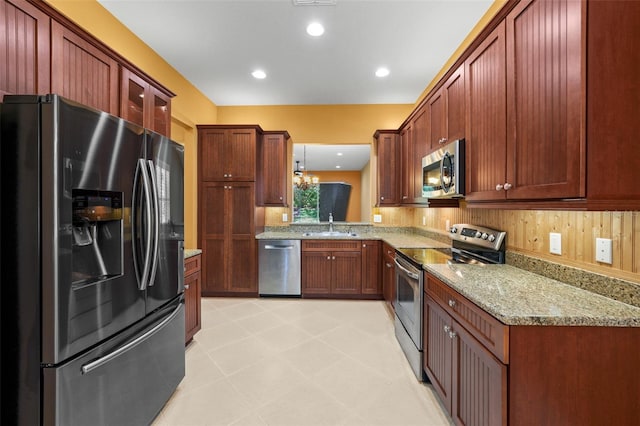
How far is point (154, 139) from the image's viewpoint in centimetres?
168

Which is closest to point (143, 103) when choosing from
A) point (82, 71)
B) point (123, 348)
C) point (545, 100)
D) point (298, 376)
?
point (82, 71)

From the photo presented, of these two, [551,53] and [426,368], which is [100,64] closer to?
[551,53]

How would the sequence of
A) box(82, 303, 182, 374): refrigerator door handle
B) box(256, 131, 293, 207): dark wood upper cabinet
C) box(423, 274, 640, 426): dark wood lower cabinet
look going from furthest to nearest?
box(256, 131, 293, 207): dark wood upper cabinet < box(82, 303, 182, 374): refrigerator door handle < box(423, 274, 640, 426): dark wood lower cabinet

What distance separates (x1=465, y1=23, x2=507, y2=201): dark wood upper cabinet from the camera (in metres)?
1.61

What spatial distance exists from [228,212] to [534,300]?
3545 millimetres

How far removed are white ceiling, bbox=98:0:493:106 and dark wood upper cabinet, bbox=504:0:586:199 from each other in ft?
3.84

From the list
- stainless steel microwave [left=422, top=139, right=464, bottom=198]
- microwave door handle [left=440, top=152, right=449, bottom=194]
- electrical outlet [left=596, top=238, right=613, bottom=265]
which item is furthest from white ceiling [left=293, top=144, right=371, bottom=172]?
electrical outlet [left=596, top=238, right=613, bottom=265]

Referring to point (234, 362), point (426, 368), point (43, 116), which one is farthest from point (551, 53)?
point (234, 362)

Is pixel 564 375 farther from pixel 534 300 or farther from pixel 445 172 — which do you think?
pixel 445 172

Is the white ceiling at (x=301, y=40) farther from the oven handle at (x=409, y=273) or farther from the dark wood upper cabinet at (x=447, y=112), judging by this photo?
the oven handle at (x=409, y=273)

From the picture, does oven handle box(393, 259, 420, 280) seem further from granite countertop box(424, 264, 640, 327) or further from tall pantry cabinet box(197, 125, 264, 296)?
tall pantry cabinet box(197, 125, 264, 296)

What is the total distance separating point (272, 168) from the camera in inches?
165

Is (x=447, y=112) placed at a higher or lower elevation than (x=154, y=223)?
higher

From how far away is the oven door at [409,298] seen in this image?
6.95 feet
